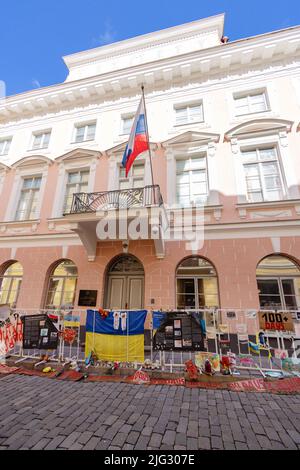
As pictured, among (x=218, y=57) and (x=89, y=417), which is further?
(x=218, y=57)

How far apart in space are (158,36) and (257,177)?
11.7 m

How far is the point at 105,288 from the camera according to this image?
29.0 feet

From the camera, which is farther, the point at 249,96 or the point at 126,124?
the point at 126,124

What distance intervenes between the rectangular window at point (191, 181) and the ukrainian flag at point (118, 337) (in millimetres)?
5357

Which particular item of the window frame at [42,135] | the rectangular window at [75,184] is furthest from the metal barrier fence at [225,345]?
the window frame at [42,135]

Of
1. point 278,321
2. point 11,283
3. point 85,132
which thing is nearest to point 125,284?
point 278,321

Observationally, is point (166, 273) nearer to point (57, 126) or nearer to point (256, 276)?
point (256, 276)

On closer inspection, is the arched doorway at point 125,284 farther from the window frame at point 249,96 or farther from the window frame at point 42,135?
the window frame at point 42,135

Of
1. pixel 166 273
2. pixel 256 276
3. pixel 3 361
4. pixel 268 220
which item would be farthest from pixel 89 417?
pixel 268 220

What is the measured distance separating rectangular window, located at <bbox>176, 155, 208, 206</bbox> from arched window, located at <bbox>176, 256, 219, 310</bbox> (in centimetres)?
265

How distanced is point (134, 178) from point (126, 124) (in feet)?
12.3

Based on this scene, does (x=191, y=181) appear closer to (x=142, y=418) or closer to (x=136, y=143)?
(x=136, y=143)

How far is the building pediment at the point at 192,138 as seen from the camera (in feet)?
31.4

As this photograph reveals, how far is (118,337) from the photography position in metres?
5.65
